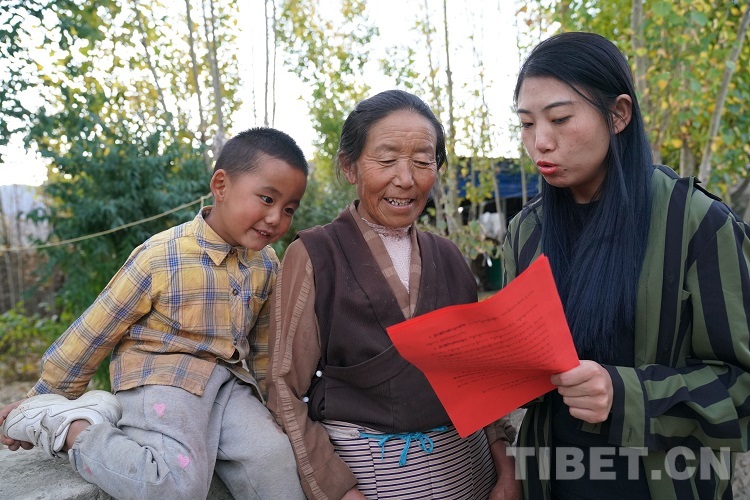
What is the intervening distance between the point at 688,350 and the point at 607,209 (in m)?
0.36

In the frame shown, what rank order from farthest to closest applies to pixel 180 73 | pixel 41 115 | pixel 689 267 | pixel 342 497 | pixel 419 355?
pixel 180 73 < pixel 41 115 < pixel 342 497 < pixel 689 267 < pixel 419 355

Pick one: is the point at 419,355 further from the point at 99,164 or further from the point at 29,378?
the point at 29,378

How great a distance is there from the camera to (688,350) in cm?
133

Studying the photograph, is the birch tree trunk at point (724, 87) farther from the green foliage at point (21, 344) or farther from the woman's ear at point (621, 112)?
the green foliage at point (21, 344)

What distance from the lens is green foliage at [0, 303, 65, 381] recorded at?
5.82m

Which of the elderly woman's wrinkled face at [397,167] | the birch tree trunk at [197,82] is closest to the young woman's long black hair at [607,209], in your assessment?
the elderly woman's wrinkled face at [397,167]

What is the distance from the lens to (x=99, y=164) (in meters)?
4.58

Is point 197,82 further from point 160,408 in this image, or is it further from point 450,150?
point 160,408

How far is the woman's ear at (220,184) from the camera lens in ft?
6.28

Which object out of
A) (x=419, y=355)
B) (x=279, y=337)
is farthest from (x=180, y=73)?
(x=419, y=355)

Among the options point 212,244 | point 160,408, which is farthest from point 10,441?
point 212,244

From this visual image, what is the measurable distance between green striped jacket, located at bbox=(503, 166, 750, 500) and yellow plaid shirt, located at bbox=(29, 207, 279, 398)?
1.03 m

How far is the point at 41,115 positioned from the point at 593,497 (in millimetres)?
4302

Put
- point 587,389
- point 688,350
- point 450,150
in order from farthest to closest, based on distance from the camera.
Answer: point 450,150
point 688,350
point 587,389
